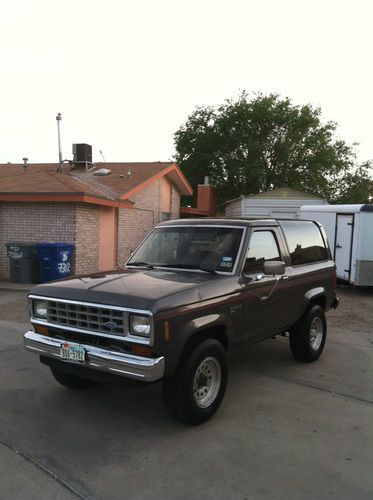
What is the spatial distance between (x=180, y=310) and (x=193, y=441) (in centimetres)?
111

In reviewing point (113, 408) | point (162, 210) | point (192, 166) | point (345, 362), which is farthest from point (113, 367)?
point (192, 166)

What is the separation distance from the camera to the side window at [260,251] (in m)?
4.95

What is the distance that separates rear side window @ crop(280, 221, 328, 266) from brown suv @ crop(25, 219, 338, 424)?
0.04 metres

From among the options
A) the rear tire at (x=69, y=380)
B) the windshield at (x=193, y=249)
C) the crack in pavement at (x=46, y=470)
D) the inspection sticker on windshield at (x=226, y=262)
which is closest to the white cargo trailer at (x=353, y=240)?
the windshield at (x=193, y=249)

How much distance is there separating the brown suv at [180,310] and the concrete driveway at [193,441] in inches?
13.4

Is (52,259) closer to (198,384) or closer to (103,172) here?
(103,172)

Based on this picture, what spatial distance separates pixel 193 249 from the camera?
511 cm

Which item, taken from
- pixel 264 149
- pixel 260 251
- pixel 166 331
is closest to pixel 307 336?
pixel 260 251

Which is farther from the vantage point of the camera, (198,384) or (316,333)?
(316,333)

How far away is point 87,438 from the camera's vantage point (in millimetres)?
3904

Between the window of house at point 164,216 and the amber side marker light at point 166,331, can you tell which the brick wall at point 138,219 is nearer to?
the window of house at point 164,216

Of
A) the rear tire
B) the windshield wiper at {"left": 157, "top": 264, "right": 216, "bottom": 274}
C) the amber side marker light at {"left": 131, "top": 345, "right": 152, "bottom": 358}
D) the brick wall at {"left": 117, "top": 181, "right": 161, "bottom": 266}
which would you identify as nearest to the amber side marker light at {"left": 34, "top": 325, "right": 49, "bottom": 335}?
the rear tire

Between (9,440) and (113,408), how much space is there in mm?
1046

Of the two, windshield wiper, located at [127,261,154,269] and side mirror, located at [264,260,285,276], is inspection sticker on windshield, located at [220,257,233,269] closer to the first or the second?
side mirror, located at [264,260,285,276]
